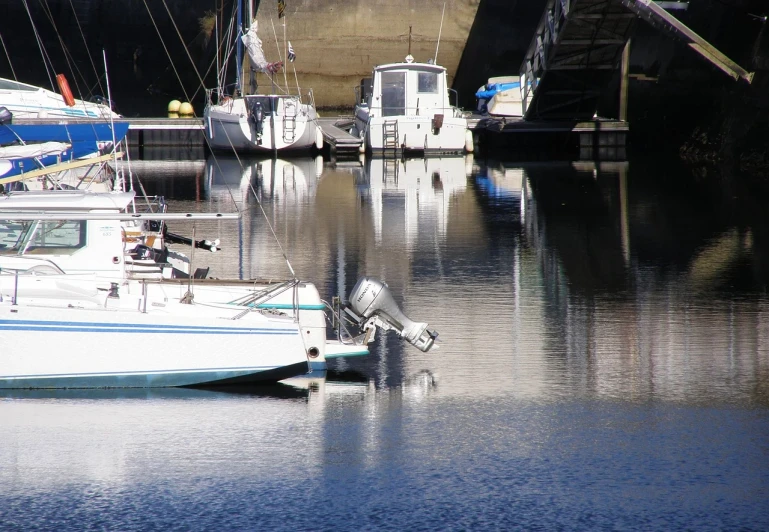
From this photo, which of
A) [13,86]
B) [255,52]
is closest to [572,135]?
[255,52]

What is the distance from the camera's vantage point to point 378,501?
335 inches

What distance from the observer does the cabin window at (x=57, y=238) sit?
37.8ft

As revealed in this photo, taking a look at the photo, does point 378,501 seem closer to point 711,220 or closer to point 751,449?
point 751,449

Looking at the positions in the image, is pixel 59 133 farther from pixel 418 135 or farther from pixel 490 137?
pixel 490 137

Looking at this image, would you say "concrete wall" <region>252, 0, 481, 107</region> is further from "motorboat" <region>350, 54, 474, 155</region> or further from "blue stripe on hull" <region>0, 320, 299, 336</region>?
"blue stripe on hull" <region>0, 320, 299, 336</region>

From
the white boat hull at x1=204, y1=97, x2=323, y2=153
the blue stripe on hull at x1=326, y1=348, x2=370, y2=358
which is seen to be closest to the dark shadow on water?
the blue stripe on hull at x1=326, y1=348, x2=370, y2=358

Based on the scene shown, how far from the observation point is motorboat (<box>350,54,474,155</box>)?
115 feet

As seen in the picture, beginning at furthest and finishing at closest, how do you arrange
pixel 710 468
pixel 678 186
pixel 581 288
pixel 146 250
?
pixel 678 186 → pixel 581 288 → pixel 146 250 → pixel 710 468

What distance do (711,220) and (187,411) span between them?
15.2 metres

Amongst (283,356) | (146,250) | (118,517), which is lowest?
(118,517)

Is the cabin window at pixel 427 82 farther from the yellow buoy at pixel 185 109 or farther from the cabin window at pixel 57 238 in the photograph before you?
the cabin window at pixel 57 238

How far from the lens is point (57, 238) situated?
11.7 meters

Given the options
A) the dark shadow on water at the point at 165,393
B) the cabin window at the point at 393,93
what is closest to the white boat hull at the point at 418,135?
the cabin window at the point at 393,93

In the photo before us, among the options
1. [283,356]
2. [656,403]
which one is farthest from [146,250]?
[656,403]
